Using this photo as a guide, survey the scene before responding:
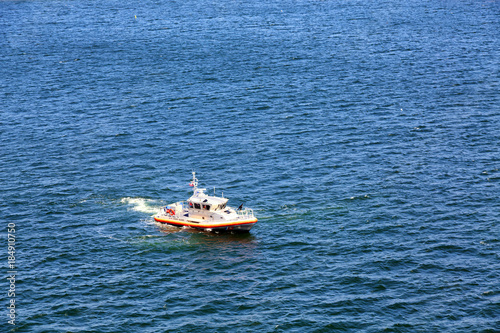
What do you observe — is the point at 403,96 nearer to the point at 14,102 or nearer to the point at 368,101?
the point at 368,101

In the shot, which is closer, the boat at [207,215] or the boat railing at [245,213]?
the boat railing at [245,213]

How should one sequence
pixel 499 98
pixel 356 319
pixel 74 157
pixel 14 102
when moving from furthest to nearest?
1. pixel 14 102
2. pixel 499 98
3. pixel 74 157
4. pixel 356 319

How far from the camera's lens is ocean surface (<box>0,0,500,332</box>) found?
264 ft

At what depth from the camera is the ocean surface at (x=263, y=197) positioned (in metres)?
80.4

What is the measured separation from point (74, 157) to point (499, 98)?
342 ft

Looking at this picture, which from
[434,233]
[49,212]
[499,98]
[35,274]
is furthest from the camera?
[499,98]

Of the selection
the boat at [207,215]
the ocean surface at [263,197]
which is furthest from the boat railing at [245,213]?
the ocean surface at [263,197]

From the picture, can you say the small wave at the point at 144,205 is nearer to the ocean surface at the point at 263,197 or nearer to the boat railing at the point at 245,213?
the ocean surface at the point at 263,197

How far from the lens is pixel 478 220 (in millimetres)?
99062

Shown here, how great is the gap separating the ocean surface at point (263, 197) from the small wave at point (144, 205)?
1.22ft

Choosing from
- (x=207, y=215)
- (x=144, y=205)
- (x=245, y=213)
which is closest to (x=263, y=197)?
(x=245, y=213)

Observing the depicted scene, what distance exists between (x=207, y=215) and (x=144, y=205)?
14096 millimetres

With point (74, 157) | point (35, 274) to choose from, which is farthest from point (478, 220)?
point (74, 157)

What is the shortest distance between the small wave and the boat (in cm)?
400
